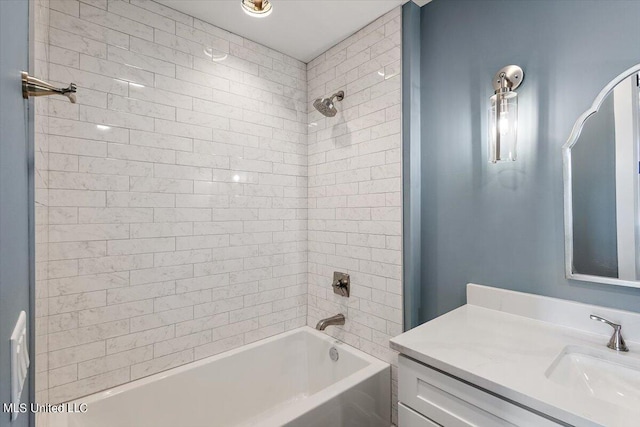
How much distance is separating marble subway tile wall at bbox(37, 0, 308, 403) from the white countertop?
4.06 feet

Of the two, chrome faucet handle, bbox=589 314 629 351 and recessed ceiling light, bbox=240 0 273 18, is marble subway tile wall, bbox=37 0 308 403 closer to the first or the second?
recessed ceiling light, bbox=240 0 273 18

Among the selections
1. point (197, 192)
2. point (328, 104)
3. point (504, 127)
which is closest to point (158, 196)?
point (197, 192)

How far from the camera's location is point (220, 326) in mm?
1947

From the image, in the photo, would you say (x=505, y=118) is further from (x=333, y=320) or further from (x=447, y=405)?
(x=333, y=320)

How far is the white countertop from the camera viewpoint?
2.57 ft

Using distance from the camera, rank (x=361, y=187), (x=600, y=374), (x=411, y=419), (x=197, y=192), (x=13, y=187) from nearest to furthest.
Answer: (x=13, y=187) → (x=600, y=374) → (x=411, y=419) → (x=197, y=192) → (x=361, y=187)

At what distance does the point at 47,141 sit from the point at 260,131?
1.14 meters

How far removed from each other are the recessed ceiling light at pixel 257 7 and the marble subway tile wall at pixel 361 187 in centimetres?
58

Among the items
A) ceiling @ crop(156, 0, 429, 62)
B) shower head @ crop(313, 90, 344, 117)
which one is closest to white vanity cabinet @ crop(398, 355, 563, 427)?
shower head @ crop(313, 90, 344, 117)

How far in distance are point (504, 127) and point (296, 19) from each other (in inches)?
52.9

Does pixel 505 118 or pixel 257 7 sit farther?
pixel 257 7

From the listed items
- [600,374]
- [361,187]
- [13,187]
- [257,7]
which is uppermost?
[257,7]

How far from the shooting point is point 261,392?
6.70 feet

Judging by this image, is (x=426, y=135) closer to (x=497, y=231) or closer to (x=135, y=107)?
(x=497, y=231)
